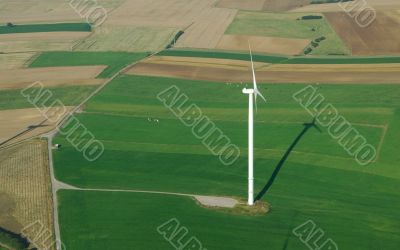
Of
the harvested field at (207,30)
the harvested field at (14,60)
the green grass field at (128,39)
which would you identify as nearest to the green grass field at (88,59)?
the harvested field at (14,60)

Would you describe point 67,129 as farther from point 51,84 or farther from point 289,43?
point 289,43

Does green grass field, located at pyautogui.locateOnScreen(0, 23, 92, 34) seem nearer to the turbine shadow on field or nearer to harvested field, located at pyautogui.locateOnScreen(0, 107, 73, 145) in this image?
harvested field, located at pyautogui.locateOnScreen(0, 107, 73, 145)

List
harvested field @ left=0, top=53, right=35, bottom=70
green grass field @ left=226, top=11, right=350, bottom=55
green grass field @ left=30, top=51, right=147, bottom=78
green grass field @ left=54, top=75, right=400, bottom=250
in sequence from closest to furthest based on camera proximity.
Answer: green grass field @ left=54, top=75, right=400, bottom=250 → green grass field @ left=30, top=51, right=147, bottom=78 → harvested field @ left=0, top=53, right=35, bottom=70 → green grass field @ left=226, top=11, right=350, bottom=55

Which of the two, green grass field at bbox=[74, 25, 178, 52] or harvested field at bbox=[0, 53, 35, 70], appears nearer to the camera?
harvested field at bbox=[0, 53, 35, 70]

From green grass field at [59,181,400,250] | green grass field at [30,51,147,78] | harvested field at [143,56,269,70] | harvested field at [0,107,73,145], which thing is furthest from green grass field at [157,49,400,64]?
green grass field at [59,181,400,250]

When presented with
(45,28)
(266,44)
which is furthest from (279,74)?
(45,28)

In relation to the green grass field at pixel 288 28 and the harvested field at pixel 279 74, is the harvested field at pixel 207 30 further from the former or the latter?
the harvested field at pixel 279 74
